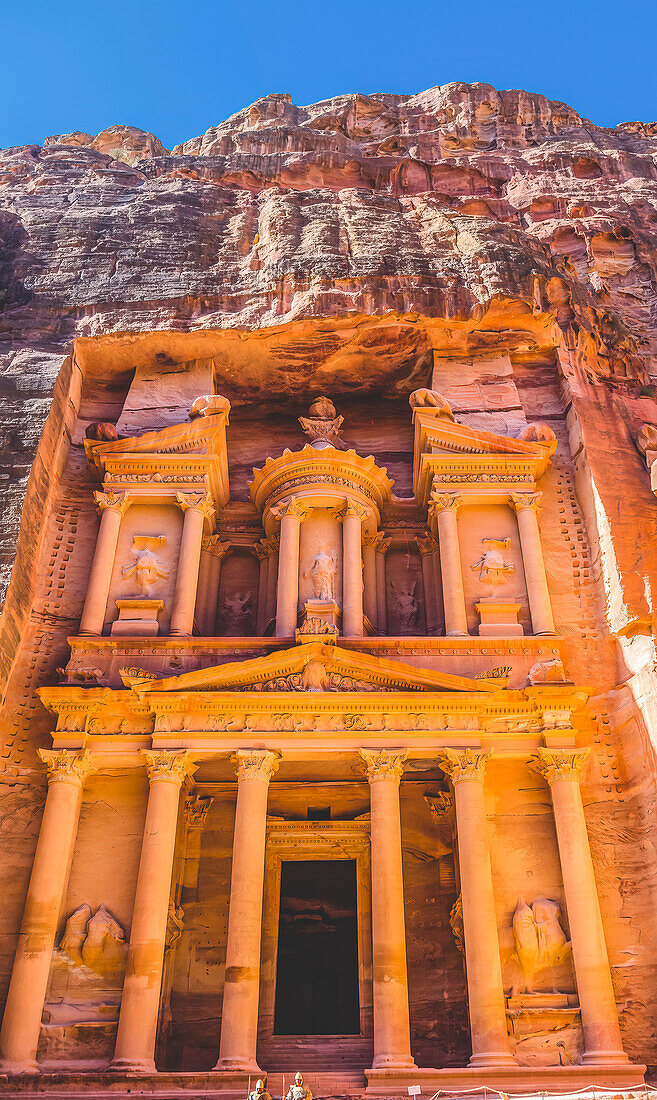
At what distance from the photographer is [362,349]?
2088cm

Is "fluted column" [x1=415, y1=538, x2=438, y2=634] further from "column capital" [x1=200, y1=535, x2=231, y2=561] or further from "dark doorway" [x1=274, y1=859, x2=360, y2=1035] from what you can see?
"dark doorway" [x1=274, y1=859, x2=360, y2=1035]

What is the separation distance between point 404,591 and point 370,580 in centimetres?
98

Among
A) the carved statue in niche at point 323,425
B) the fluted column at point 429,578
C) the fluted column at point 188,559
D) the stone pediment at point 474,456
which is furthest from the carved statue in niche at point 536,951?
the carved statue in niche at point 323,425

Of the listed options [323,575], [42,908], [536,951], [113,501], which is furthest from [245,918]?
[113,501]

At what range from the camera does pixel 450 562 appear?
688 inches

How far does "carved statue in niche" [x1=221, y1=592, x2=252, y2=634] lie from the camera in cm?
1909

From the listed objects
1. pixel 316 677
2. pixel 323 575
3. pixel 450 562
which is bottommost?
pixel 316 677

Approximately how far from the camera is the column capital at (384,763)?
14.5 meters

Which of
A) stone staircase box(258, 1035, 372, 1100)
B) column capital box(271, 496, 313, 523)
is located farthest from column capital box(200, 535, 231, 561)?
stone staircase box(258, 1035, 372, 1100)

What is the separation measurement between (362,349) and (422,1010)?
528 inches

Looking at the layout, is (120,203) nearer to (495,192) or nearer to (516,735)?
(495,192)

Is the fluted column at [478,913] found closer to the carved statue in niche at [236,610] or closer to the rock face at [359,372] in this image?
the rock face at [359,372]

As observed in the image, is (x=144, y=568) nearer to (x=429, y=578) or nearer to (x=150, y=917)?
(x=429, y=578)

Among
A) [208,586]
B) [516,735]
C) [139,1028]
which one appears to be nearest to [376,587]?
[208,586]
